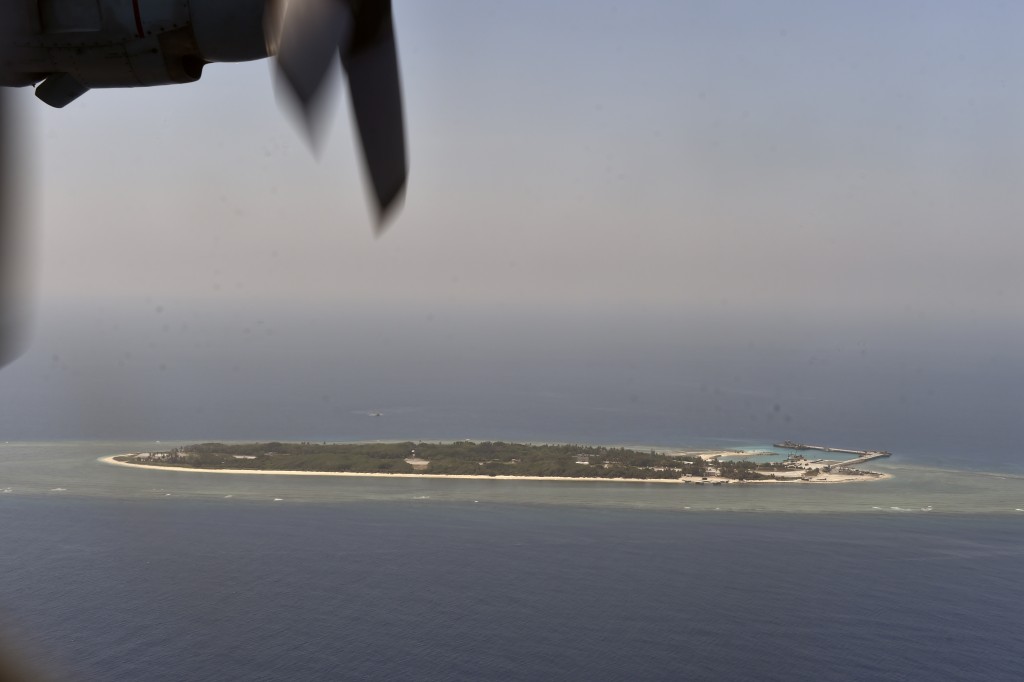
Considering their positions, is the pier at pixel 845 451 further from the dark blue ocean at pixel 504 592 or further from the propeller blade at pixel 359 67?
the propeller blade at pixel 359 67

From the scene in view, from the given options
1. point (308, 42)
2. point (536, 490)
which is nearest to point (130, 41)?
point (308, 42)

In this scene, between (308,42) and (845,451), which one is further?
(845,451)

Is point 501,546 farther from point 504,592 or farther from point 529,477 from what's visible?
point 529,477

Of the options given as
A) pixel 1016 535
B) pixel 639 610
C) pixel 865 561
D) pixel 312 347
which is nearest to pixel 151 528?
pixel 639 610

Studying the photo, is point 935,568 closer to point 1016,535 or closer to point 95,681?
point 1016,535

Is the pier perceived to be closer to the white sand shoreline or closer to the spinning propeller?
the white sand shoreline

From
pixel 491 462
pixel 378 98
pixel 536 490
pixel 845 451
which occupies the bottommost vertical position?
pixel 536 490

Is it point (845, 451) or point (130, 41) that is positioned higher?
point (130, 41)
